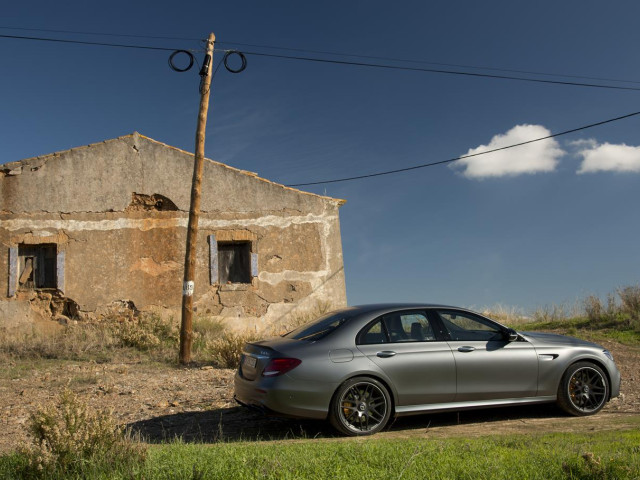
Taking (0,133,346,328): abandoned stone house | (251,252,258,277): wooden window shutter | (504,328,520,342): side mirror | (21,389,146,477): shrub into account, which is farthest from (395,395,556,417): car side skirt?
(251,252,258,277): wooden window shutter

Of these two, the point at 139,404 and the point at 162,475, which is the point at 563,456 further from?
the point at 139,404

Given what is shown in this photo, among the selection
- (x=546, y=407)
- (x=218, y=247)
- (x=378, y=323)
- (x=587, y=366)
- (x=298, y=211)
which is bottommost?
(x=546, y=407)

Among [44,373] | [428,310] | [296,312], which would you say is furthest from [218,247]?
[428,310]

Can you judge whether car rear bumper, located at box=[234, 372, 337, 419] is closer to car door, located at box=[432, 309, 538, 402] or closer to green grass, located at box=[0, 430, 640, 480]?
green grass, located at box=[0, 430, 640, 480]

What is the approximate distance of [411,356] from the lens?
22.2 feet

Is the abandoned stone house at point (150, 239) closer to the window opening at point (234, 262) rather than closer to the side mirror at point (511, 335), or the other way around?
the window opening at point (234, 262)

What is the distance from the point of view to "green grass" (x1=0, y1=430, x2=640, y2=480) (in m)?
4.45

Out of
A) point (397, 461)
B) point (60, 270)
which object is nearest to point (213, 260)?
point (60, 270)

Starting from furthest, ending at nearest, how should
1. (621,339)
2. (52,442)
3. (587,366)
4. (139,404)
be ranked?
(621,339)
(139,404)
(587,366)
(52,442)

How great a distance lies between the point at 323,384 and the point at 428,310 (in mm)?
1744

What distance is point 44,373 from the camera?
464 inches

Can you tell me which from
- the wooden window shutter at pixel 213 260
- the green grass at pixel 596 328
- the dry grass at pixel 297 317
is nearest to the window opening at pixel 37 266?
the wooden window shutter at pixel 213 260

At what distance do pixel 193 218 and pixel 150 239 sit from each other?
436 centimetres

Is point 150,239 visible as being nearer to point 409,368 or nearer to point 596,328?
point 409,368
